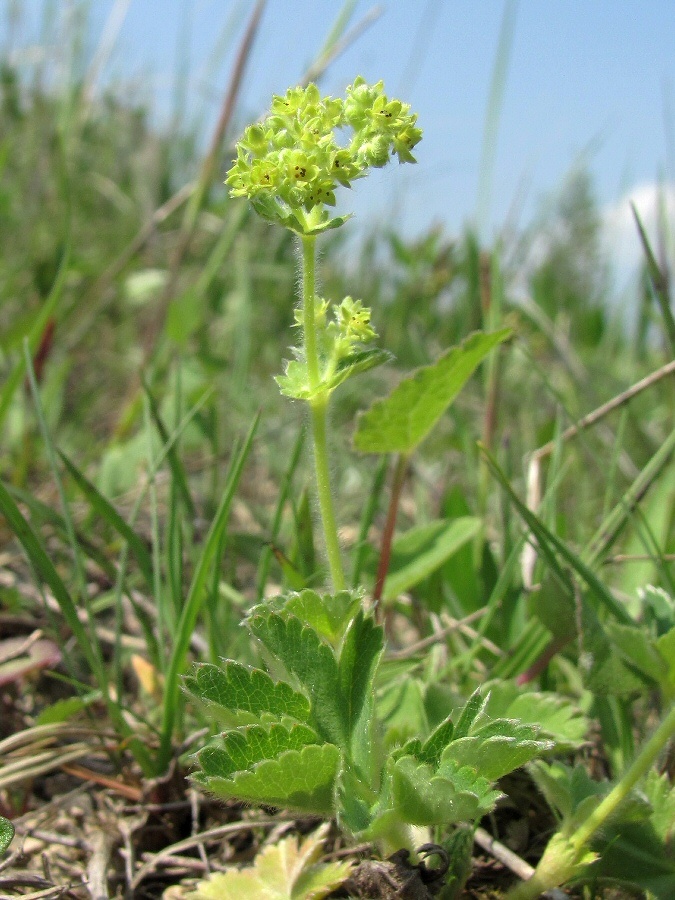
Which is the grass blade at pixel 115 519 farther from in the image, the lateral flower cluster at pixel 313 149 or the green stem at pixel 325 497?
the lateral flower cluster at pixel 313 149

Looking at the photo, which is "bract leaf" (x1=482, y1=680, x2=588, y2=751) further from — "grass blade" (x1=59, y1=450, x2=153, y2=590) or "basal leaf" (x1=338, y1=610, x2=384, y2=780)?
"grass blade" (x1=59, y1=450, x2=153, y2=590)

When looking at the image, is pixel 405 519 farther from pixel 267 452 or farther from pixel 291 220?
pixel 291 220

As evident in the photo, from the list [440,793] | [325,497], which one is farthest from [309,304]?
[440,793]

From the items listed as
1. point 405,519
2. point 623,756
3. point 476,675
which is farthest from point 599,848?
point 405,519

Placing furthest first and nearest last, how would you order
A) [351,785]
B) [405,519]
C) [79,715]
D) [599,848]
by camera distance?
[405,519]
[79,715]
[599,848]
[351,785]

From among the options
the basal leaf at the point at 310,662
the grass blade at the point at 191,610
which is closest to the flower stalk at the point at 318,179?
the basal leaf at the point at 310,662
